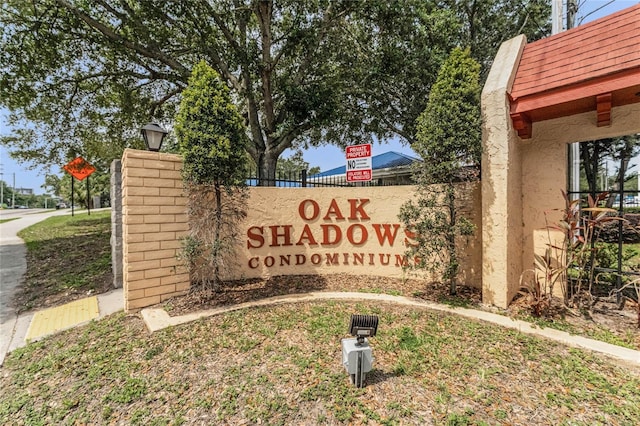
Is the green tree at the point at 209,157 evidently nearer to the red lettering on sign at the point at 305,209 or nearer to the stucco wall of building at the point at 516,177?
the red lettering on sign at the point at 305,209

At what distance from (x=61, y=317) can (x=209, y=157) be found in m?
3.21

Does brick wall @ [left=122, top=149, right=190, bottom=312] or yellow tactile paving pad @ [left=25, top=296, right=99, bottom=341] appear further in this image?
brick wall @ [left=122, top=149, right=190, bottom=312]

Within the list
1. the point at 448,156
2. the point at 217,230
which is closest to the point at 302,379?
the point at 217,230

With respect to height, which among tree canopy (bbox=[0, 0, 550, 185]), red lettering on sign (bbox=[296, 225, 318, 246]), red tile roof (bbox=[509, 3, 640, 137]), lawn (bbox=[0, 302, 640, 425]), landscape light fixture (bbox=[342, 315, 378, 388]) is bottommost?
lawn (bbox=[0, 302, 640, 425])

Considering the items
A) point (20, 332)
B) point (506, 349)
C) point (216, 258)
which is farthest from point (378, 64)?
point (20, 332)

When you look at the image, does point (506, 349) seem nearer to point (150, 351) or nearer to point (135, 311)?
point (150, 351)

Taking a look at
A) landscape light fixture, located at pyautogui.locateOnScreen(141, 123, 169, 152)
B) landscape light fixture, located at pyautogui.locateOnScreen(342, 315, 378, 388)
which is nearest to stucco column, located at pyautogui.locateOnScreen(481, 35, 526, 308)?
landscape light fixture, located at pyautogui.locateOnScreen(342, 315, 378, 388)

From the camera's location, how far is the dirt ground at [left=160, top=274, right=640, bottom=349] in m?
3.59

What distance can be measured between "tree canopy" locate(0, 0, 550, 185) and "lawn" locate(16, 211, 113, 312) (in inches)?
149

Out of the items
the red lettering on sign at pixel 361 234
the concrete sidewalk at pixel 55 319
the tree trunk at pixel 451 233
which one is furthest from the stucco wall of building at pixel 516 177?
the concrete sidewalk at pixel 55 319

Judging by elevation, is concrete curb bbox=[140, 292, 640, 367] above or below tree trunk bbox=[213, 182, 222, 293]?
below

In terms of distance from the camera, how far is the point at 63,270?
21.1ft

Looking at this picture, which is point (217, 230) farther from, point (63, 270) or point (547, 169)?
point (547, 169)

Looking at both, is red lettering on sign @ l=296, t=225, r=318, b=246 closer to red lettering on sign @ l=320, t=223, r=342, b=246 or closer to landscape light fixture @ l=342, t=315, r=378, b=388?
red lettering on sign @ l=320, t=223, r=342, b=246
